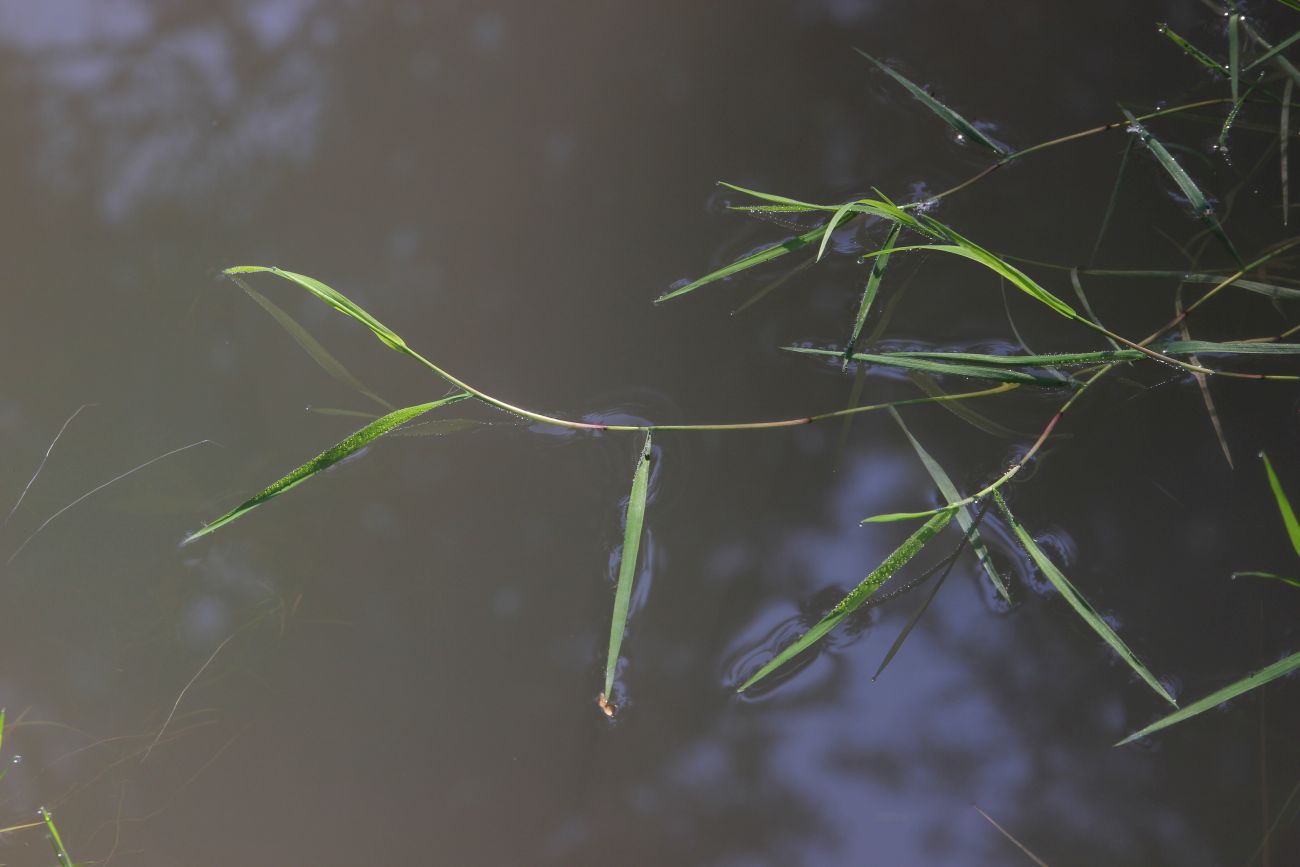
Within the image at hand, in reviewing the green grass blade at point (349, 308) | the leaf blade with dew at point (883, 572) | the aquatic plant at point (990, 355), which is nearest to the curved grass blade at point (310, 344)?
the aquatic plant at point (990, 355)

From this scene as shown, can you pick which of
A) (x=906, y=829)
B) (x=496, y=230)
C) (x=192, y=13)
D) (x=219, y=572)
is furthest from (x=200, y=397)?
(x=906, y=829)

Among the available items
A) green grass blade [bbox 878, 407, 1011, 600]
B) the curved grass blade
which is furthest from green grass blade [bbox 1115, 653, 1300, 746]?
the curved grass blade

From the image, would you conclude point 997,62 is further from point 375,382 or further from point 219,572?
point 219,572

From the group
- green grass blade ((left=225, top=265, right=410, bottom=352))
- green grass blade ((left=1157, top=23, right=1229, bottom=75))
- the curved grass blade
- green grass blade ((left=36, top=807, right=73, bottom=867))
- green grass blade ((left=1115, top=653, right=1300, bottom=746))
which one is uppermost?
green grass blade ((left=1157, top=23, right=1229, bottom=75))

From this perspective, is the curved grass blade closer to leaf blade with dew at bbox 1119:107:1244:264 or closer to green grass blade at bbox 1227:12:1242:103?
leaf blade with dew at bbox 1119:107:1244:264

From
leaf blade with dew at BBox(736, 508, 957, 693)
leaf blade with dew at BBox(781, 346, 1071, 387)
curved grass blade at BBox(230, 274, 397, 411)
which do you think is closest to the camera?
leaf blade with dew at BBox(736, 508, 957, 693)

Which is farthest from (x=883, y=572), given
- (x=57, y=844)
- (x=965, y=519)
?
(x=57, y=844)

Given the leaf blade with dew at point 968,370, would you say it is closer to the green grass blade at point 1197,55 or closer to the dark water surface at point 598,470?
the dark water surface at point 598,470
